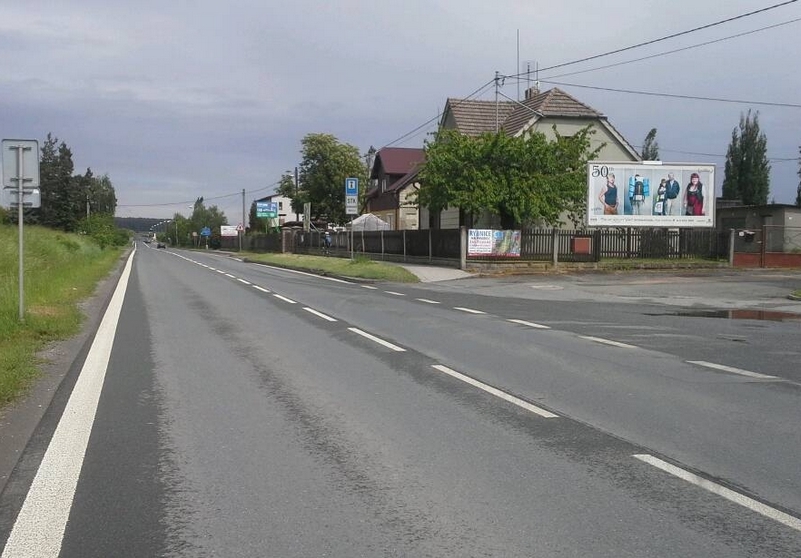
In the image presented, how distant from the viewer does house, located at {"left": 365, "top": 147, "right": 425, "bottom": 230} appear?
51781mm

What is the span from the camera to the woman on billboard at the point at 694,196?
3394 cm

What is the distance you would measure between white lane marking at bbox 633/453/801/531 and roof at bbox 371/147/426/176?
171 feet

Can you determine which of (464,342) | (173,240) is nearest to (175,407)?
(464,342)

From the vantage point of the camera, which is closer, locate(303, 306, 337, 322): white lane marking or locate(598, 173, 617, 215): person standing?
locate(303, 306, 337, 322): white lane marking

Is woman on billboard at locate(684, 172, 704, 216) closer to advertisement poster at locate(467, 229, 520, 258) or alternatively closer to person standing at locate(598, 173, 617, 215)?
person standing at locate(598, 173, 617, 215)

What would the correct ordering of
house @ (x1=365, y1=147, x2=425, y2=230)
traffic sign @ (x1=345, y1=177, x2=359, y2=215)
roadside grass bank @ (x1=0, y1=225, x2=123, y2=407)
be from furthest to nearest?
house @ (x1=365, y1=147, x2=425, y2=230) → traffic sign @ (x1=345, y1=177, x2=359, y2=215) → roadside grass bank @ (x1=0, y1=225, x2=123, y2=407)

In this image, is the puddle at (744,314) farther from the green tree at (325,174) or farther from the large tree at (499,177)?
the green tree at (325,174)

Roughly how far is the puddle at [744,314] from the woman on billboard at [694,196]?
56.1 ft

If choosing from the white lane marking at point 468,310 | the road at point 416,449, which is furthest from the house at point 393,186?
the road at point 416,449

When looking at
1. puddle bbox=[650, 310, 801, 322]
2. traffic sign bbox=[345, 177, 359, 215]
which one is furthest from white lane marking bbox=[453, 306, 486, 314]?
traffic sign bbox=[345, 177, 359, 215]

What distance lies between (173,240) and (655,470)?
17398 cm

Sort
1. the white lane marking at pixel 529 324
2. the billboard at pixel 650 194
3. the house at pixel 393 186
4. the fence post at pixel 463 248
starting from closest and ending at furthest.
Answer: the white lane marking at pixel 529 324 → the fence post at pixel 463 248 → the billboard at pixel 650 194 → the house at pixel 393 186

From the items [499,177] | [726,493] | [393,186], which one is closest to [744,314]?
[726,493]

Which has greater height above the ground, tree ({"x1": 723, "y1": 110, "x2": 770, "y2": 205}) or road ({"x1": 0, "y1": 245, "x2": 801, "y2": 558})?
tree ({"x1": 723, "y1": 110, "x2": 770, "y2": 205})
